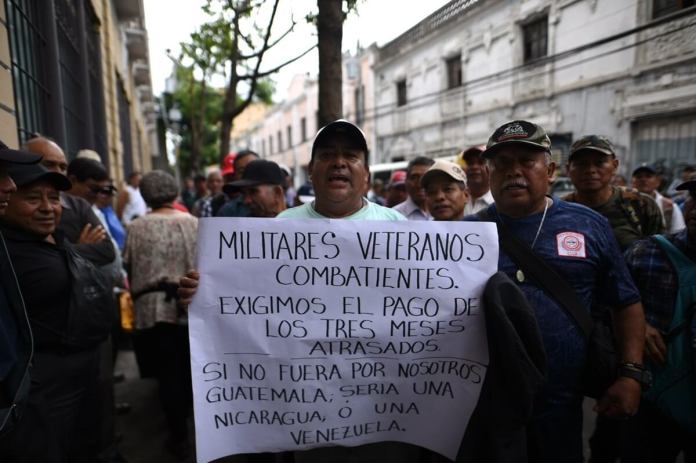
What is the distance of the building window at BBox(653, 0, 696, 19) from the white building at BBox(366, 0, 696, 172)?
21 mm

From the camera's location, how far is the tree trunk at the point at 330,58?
3864 millimetres

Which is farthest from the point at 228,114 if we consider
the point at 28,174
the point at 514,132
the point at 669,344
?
Answer: the point at 669,344

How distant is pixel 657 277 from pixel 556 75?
1318 cm

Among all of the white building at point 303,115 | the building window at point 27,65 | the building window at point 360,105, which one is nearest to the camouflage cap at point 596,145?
the building window at point 27,65

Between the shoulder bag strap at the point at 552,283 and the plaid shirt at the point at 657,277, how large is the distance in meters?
0.53

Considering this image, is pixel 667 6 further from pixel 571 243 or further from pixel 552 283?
pixel 552 283

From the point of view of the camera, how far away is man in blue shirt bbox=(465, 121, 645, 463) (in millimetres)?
1784

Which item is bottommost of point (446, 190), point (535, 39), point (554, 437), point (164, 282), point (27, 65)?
point (554, 437)

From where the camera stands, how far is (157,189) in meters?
3.19

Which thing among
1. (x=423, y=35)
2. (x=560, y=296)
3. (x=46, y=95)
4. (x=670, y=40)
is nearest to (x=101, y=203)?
(x=46, y=95)

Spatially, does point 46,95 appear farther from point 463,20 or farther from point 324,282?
point 463,20

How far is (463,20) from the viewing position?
16359 mm

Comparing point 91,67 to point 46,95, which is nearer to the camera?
point 46,95

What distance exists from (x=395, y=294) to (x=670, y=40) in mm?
11758
